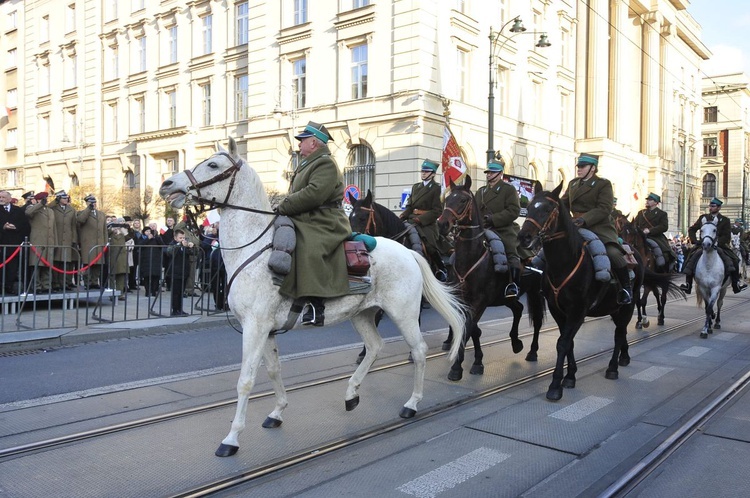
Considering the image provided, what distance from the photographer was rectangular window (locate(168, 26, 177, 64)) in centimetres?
3491

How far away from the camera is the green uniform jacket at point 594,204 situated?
7.60 meters

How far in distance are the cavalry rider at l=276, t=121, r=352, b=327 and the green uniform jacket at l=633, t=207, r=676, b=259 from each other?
1016cm

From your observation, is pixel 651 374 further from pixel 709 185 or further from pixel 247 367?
pixel 709 185

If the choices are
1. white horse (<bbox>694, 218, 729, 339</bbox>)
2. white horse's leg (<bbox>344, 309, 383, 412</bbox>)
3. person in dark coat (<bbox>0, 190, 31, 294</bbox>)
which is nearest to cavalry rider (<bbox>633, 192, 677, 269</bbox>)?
white horse (<bbox>694, 218, 729, 339</bbox>)

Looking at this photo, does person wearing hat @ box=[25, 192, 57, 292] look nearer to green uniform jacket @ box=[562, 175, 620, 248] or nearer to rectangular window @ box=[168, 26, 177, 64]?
green uniform jacket @ box=[562, 175, 620, 248]

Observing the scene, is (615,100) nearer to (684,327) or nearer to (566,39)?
(566,39)

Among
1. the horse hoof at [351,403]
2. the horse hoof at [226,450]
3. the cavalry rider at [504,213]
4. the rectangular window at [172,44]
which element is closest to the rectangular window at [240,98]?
the rectangular window at [172,44]

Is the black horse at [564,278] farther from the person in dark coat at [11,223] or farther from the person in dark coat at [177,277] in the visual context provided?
the person in dark coat at [11,223]

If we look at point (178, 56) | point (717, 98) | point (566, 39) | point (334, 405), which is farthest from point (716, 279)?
point (717, 98)

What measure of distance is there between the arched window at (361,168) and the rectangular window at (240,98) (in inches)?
300

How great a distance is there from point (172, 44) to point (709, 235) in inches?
1251

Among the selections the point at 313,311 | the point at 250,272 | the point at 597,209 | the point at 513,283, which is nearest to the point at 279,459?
the point at 313,311

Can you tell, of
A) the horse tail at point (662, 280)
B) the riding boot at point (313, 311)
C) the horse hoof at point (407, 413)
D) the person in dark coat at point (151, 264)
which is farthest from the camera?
the person in dark coat at point (151, 264)

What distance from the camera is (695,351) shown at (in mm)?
9844
